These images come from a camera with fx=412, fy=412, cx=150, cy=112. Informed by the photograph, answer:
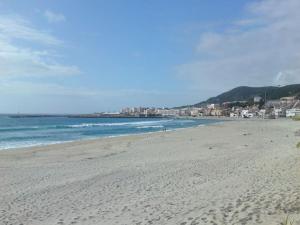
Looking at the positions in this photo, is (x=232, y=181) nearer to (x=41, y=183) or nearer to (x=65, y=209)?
(x=65, y=209)

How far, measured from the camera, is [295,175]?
444 inches

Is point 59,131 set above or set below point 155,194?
below

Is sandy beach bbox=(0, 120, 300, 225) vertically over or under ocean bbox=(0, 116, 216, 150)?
over

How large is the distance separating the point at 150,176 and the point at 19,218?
205 inches

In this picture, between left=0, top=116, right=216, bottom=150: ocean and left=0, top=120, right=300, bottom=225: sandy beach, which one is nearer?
left=0, top=120, right=300, bottom=225: sandy beach

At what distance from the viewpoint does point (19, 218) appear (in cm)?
799

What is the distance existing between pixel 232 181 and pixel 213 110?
18060 cm

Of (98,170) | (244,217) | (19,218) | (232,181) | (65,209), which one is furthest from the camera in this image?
(98,170)

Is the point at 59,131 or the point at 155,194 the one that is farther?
the point at 59,131

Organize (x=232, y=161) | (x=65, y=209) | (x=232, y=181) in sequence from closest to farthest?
(x=65, y=209), (x=232, y=181), (x=232, y=161)

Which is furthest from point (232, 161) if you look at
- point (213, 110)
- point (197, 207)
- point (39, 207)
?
point (213, 110)

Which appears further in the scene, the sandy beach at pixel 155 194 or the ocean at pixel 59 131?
the ocean at pixel 59 131

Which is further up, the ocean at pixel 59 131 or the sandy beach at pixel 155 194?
the sandy beach at pixel 155 194

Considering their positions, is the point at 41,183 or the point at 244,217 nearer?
the point at 244,217
